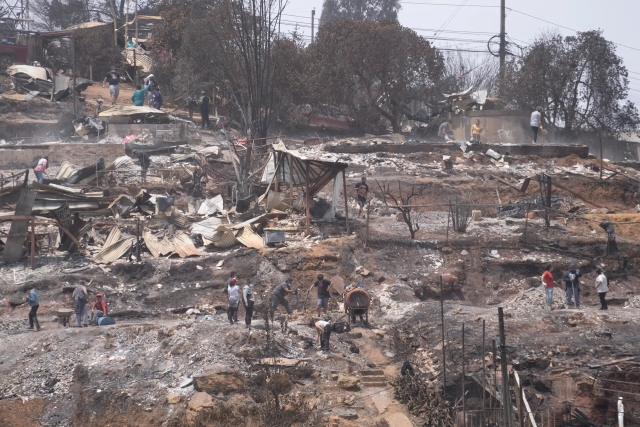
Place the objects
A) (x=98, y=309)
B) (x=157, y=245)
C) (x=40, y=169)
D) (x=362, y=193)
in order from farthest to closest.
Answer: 1. (x=40, y=169)
2. (x=362, y=193)
3. (x=157, y=245)
4. (x=98, y=309)

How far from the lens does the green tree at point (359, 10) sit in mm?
66250

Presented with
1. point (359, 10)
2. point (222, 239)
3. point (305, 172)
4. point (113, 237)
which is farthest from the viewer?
point (359, 10)

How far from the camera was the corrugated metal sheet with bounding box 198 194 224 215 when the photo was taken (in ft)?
74.9

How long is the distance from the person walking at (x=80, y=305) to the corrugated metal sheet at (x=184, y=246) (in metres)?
3.92

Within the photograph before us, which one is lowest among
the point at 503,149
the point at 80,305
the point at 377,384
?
the point at 377,384

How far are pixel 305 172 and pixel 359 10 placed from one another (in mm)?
47291

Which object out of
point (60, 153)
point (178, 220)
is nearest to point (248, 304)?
point (178, 220)

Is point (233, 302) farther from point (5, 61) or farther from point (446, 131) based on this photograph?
point (5, 61)

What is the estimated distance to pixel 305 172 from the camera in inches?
849

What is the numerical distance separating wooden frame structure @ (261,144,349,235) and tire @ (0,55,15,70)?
16932mm

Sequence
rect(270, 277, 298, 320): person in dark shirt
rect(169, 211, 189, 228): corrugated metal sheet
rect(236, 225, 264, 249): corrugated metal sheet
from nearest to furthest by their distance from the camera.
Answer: rect(270, 277, 298, 320): person in dark shirt
rect(236, 225, 264, 249): corrugated metal sheet
rect(169, 211, 189, 228): corrugated metal sheet

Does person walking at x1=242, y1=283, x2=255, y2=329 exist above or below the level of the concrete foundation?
below

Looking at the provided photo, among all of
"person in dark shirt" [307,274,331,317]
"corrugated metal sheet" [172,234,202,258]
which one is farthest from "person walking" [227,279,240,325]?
"corrugated metal sheet" [172,234,202,258]

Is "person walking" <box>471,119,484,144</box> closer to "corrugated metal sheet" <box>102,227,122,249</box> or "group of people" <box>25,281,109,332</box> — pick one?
"corrugated metal sheet" <box>102,227,122,249</box>
